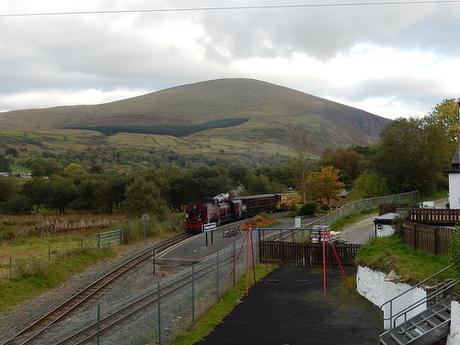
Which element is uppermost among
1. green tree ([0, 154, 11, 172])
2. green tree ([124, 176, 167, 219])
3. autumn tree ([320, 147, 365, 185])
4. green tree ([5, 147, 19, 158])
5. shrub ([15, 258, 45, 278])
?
green tree ([5, 147, 19, 158])

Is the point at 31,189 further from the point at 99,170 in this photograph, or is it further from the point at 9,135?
the point at 9,135

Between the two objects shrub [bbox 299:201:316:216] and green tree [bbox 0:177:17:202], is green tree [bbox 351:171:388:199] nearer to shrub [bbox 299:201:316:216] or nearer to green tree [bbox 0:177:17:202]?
shrub [bbox 299:201:316:216]

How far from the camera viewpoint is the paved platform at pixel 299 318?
16984 mm

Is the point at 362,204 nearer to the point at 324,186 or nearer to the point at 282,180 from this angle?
the point at 324,186

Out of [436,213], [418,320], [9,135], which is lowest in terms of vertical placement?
[418,320]

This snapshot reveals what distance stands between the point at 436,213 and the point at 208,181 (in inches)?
2035

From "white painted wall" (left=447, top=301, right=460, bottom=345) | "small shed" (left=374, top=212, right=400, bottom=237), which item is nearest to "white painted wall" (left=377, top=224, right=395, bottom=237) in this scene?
"small shed" (left=374, top=212, right=400, bottom=237)

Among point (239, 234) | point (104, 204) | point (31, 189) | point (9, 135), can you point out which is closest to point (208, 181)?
point (104, 204)

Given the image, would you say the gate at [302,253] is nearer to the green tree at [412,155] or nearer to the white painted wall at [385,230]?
the white painted wall at [385,230]

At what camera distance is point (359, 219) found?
4694cm

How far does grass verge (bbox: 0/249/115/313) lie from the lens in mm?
26359

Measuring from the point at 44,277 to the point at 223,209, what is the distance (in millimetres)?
25491

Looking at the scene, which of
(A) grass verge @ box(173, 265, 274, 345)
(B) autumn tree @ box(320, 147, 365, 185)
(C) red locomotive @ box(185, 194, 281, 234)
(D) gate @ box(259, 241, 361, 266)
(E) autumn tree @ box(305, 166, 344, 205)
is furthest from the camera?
(B) autumn tree @ box(320, 147, 365, 185)

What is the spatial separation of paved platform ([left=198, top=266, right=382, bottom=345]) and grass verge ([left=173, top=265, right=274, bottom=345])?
0.99 ft
